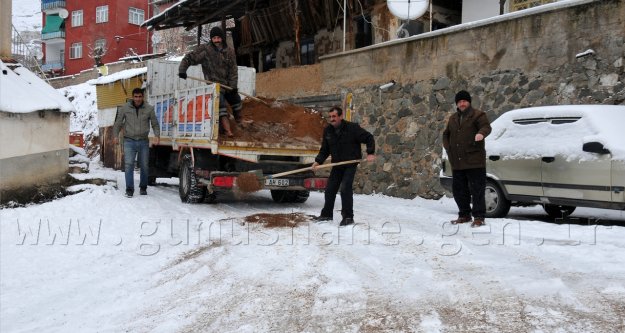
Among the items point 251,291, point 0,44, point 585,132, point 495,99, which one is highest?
point 0,44

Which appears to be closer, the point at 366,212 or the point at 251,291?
the point at 251,291

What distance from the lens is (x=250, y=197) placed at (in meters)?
10.6

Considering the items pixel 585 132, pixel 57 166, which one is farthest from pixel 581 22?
pixel 57 166

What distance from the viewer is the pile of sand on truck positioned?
8.52 m

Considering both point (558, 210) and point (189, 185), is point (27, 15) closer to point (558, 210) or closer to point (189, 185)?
point (189, 185)

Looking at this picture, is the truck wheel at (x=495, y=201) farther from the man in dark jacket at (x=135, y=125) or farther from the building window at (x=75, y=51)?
the building window at (x=75, y=51)

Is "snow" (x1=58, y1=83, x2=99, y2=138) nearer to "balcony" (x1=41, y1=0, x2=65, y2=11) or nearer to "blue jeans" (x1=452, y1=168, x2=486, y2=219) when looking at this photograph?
"balcony" (x1=41, y1=0, x2=65, y2=11)

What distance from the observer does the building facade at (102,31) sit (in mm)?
46812

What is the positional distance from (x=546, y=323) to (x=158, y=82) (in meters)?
9.86

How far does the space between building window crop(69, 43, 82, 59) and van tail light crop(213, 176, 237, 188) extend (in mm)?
46527

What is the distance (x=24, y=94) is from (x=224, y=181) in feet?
11.4

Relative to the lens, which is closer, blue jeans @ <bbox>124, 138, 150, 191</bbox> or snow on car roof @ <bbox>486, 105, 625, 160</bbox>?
snow on car roof @ <bbox>486, 105, 625, 160</bbox>

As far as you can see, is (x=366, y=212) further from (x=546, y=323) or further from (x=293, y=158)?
(x=546, y=323)

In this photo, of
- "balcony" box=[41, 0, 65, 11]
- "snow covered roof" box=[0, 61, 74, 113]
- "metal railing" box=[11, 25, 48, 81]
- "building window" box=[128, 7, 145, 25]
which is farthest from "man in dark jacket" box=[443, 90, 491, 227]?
"balcony" box=[41, 0, 65, 11]
